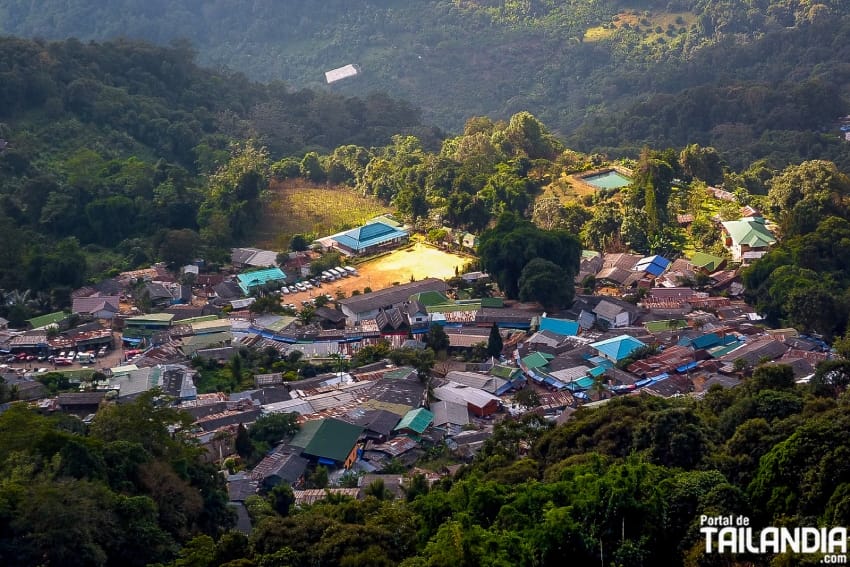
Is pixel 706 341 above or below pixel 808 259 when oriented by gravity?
below

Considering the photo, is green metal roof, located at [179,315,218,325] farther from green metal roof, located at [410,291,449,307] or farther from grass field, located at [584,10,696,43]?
grass field, located at [584,10,696,43]

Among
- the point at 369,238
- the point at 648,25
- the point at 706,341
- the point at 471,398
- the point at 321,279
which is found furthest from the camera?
the point at 648,25

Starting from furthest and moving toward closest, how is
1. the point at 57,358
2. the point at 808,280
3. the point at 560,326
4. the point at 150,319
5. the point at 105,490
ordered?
the point at 150,319 → the point at 808,280 → the point at 560,326 → the point at 57,358 → the point at 105,490

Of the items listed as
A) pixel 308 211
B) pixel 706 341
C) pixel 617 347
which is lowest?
pixel 706 341

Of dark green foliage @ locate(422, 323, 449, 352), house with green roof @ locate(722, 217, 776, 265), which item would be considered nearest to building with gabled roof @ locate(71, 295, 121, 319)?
dark green foliage @ locate(422, 323, 449, 352)

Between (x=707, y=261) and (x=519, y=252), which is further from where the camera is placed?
(x=707, y=261)

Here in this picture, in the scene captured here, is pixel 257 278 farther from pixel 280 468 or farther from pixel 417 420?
pixel 280 468

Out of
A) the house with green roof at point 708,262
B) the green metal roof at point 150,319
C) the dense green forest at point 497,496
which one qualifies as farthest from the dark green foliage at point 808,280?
the green metal roof at point 150,319

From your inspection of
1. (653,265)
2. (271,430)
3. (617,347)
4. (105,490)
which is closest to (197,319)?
(271,430)
